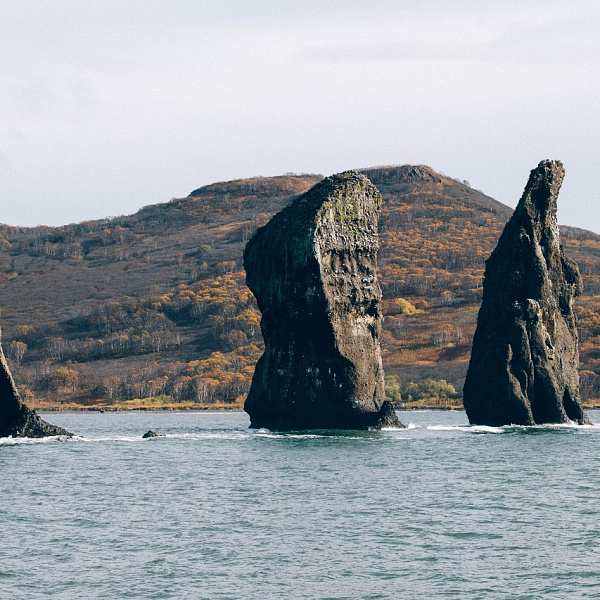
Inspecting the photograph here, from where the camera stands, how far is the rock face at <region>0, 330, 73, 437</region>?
3002 inches

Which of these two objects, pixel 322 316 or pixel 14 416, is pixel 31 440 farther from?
pixel 322 316

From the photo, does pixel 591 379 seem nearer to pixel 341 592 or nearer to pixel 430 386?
pixel 430 386

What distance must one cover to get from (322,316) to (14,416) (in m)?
24.3

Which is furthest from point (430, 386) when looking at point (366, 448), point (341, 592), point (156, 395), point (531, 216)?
point (341, 592)

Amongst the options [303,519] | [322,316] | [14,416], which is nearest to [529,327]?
[322,316]

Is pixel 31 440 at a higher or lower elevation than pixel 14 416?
lower

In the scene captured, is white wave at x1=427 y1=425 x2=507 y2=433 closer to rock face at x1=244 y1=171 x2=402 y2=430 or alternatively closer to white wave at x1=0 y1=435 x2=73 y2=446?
rock face at x1=244 y1=171 x2=402 y2=430

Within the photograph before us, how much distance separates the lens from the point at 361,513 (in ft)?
170

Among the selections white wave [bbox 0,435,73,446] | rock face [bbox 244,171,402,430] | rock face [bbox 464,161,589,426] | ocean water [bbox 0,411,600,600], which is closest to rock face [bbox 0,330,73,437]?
white wave [bbox 0,435,73,446]

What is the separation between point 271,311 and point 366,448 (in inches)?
782

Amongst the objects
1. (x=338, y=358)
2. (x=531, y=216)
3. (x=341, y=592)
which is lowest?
(x=341, y=592)

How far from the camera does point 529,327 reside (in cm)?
9069

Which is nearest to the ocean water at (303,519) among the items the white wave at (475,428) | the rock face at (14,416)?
the rock face at (14,416)

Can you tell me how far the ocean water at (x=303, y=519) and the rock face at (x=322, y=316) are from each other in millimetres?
6589
